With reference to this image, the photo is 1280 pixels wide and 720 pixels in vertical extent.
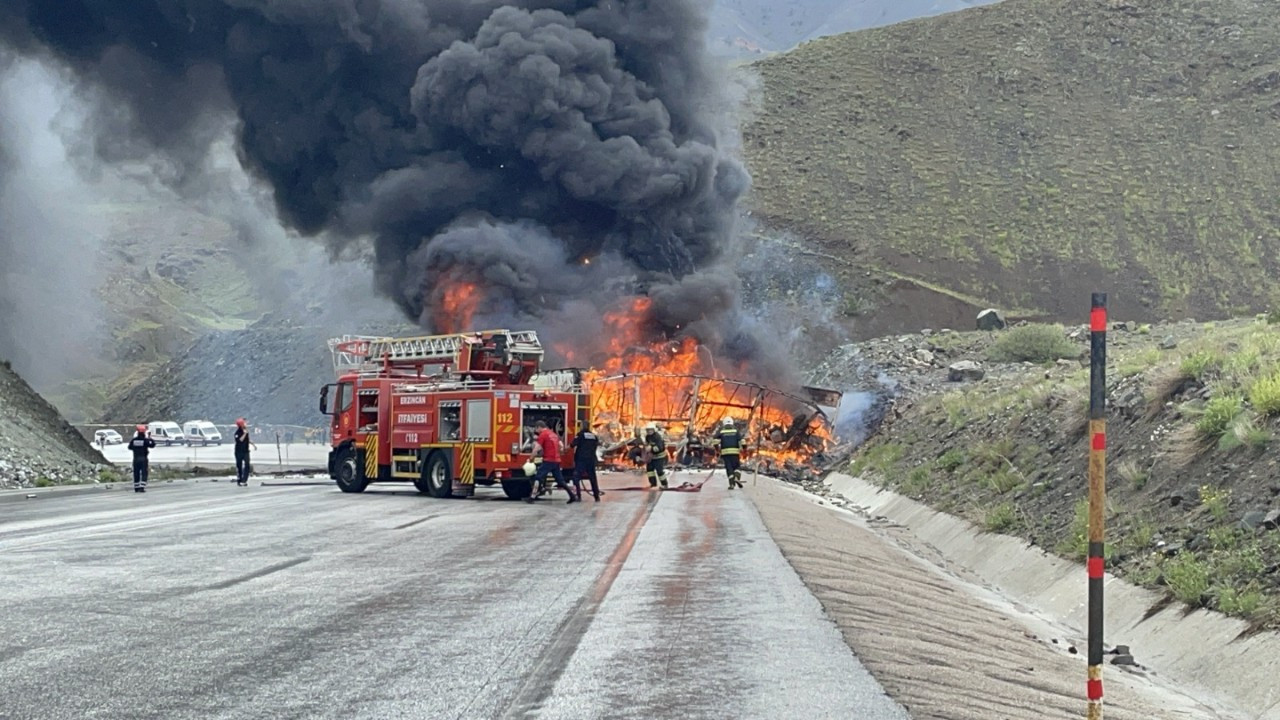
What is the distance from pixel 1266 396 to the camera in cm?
1317

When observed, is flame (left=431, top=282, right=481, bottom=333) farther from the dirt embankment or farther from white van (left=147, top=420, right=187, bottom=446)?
white van (left=147, top=420, right=187, bottom=446)

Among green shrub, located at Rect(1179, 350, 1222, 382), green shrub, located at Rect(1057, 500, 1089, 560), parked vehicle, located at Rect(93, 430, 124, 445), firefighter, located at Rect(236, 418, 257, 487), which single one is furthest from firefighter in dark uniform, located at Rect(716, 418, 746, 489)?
parked vehicle, located at Rect(93, 430, 124, 445)

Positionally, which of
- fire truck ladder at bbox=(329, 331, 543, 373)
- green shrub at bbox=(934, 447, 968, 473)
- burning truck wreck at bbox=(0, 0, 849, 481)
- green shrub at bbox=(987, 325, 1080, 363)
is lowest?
green shrub at bbox=(934, 447, 968, 473)

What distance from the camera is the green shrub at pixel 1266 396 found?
1310cm

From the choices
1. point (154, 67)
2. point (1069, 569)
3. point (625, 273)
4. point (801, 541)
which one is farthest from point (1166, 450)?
point (154, 67)

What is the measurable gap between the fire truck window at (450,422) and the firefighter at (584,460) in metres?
2.52

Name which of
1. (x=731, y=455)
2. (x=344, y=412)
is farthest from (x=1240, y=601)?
(x=344, y=412)

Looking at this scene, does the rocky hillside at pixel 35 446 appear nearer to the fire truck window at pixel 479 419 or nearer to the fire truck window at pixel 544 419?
the fire truck window at pixel 479 419

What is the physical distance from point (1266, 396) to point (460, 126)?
28601 millimetres

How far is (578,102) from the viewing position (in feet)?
127

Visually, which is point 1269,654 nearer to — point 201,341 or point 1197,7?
point 201,341

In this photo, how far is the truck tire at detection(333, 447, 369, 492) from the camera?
27422 millimetres

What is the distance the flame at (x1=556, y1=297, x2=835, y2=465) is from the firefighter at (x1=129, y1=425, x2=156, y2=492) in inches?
384

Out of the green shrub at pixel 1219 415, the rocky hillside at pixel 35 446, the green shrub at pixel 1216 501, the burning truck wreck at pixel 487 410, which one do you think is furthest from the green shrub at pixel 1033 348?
the green shrub at pixel 1216 501
